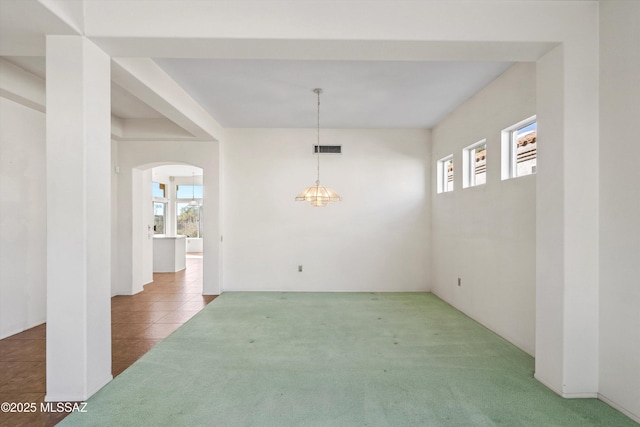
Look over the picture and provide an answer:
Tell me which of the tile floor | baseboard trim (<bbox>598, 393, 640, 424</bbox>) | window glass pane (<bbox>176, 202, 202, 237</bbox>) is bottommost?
the tile floor

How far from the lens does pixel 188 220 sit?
13.8 metres

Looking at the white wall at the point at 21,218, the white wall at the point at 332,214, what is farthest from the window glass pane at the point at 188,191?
the white wall at the point at 21,218

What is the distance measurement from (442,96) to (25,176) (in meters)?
5.59

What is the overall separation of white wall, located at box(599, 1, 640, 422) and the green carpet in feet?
1.18

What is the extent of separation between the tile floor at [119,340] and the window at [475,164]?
4.55 meters

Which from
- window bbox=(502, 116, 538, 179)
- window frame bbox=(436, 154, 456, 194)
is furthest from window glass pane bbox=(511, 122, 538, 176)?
window frame bbox=(436, 154, 456, 194)

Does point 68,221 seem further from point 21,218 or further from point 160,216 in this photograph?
point 160,216

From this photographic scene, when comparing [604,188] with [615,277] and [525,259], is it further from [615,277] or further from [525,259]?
[525,259]

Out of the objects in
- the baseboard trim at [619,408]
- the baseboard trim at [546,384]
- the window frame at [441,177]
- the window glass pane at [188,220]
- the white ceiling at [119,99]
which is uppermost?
the white ceiling at [119,99]

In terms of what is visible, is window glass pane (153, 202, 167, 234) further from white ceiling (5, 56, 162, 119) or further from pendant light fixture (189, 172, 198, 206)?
white ceiling (5, 56, 162, 119)

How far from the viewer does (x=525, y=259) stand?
3.41 m

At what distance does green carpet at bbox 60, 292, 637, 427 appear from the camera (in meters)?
2.27

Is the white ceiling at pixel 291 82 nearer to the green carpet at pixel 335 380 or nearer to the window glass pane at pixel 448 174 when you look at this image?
the window glass pane at pixel 448 174

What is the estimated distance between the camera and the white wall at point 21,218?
382 centimetres
